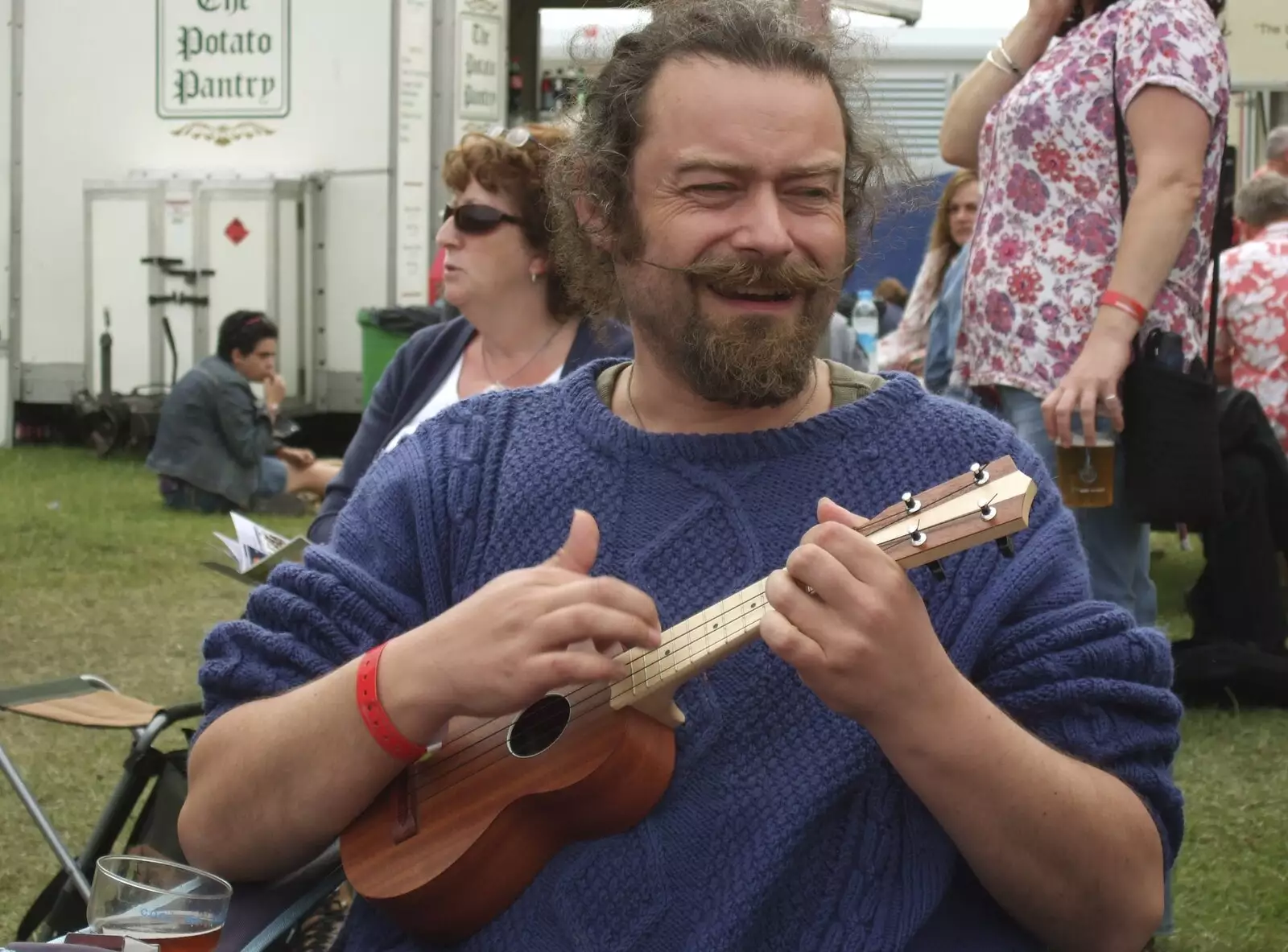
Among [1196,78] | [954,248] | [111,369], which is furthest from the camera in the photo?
[111,369]

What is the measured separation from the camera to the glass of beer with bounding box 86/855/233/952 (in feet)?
6.25

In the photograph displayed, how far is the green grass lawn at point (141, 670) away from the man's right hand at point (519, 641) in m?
2.29

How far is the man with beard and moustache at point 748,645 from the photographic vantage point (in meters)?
1.71

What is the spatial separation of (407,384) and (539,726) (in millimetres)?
2129

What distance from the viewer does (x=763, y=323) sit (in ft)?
6.42

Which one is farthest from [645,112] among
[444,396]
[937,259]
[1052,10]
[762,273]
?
[937,259]

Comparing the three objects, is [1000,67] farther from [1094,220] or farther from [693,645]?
[693,645]

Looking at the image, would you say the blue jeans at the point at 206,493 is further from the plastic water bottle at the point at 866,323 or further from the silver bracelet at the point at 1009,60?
the silver bracelet at the point at 1009,60

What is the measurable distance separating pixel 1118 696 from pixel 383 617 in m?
0.85

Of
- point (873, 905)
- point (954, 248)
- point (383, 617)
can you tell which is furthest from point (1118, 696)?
point (954, 248)

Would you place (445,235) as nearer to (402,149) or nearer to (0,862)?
(0,862)

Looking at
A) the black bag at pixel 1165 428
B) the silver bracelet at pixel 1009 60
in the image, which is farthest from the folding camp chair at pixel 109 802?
the silver bracelet at pixel 1009 60

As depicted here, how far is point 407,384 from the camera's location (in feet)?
13.0

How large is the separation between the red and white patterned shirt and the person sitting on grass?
17.7ft
